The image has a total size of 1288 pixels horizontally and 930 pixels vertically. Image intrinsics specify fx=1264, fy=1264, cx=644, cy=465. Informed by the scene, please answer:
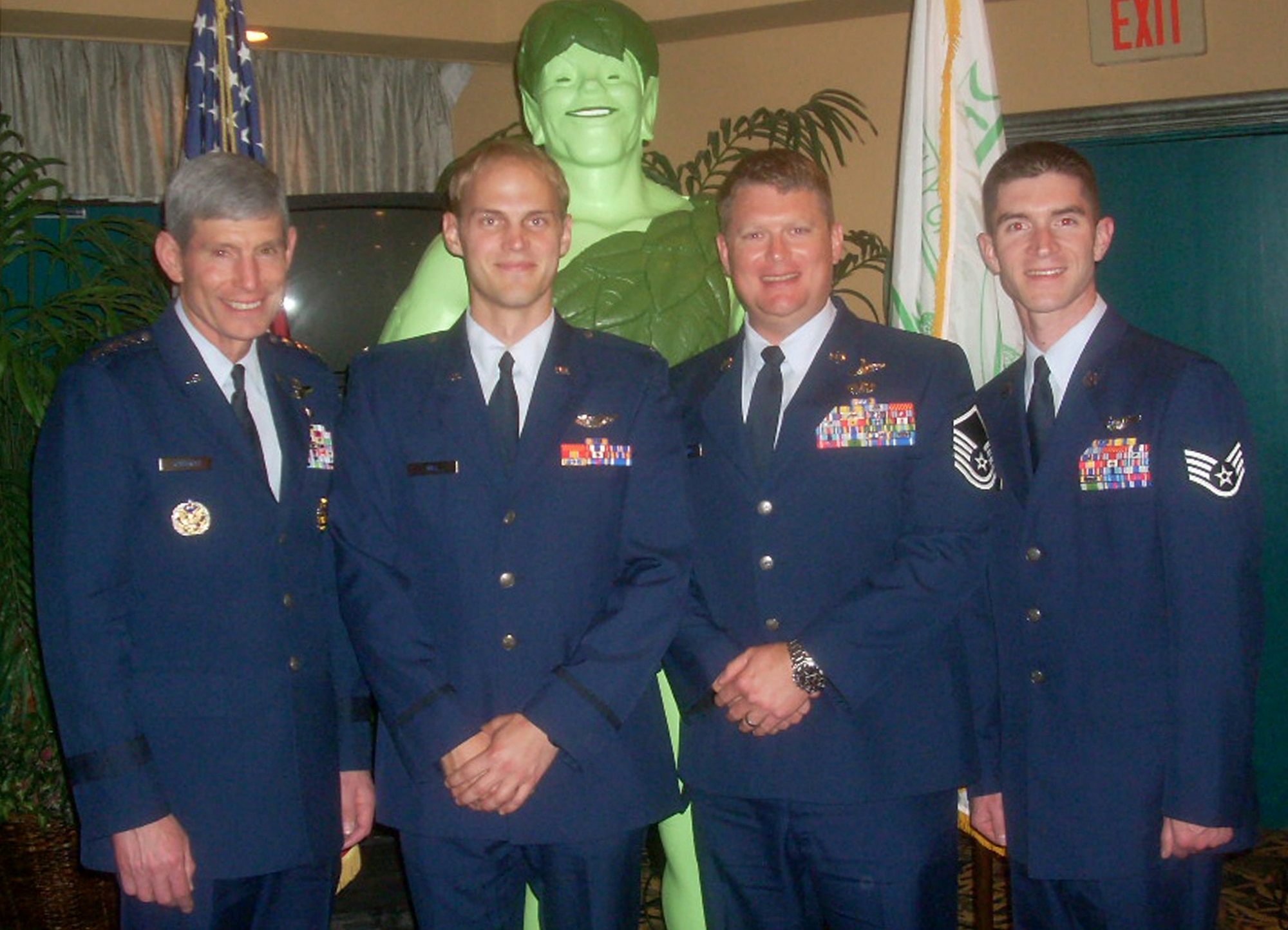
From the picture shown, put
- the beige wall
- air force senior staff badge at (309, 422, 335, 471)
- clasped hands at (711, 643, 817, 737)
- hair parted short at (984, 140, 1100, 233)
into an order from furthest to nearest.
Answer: the beige wall, hair parted short at (984, 140, 1100, 233), air force senior staff badge at (309, 422, 335, 471), clasped hands at (711, 643, 817, 737)

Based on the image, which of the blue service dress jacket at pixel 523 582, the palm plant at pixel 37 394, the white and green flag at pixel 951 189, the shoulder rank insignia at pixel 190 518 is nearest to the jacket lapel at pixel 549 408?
the blue service dress jacket at pixel 523 582

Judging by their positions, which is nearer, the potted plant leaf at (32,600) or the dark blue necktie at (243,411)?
the dark blue necktie at (243,411)

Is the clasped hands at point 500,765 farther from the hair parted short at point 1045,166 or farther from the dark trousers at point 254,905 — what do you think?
the hair parted short at point 1045,166

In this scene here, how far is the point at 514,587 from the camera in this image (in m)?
1.70

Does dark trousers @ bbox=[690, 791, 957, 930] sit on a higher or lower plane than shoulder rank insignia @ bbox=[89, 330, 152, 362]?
lower

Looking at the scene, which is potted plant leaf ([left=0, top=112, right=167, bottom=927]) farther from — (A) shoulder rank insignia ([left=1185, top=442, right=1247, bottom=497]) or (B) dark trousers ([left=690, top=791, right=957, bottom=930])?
(A) shoulder rank insignia ([left=1185, top=442, right=1247, bottom=497])

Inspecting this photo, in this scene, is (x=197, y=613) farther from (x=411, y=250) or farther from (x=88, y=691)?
(x=411, y=250)

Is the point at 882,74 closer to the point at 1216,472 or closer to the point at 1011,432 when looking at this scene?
the point at 1011,432

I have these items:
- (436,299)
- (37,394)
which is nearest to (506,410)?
(436,299)

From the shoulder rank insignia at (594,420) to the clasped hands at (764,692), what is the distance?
1.23 ft

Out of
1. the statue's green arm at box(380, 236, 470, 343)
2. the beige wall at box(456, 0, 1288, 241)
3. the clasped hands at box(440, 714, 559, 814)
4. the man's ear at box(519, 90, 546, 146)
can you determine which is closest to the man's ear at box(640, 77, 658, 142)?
the man's ear at box(519, 90, 546, 146)

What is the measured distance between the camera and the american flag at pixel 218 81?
2.76 metres

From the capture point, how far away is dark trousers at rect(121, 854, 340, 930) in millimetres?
1646

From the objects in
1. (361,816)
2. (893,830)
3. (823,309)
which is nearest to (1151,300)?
(823,309)
